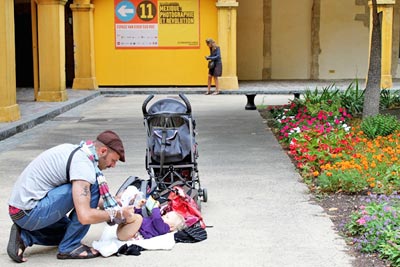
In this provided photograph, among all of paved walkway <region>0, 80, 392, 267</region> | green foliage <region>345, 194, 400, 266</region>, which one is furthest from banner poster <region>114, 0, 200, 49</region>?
green foliage <region>345, 194, 400, 266</region>

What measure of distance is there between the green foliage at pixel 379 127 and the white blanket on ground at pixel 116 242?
5773 mm

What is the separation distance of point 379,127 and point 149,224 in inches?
238

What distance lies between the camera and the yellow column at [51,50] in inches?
728

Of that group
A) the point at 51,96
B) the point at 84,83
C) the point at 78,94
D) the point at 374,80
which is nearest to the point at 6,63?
the point at 51,96

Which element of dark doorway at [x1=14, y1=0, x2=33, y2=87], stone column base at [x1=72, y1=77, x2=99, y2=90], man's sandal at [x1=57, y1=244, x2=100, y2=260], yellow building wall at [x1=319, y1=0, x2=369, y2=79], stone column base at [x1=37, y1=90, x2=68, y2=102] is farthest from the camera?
yellow building wall at [x1=319, y1=0, x2=369, y2=79]

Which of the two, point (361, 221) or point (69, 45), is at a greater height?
point (69, 45)

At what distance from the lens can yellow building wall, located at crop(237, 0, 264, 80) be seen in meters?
28.5

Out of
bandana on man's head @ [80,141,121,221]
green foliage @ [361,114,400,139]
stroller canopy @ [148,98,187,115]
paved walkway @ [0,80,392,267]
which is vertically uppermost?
stroller canopy @ [148,98,187,115]

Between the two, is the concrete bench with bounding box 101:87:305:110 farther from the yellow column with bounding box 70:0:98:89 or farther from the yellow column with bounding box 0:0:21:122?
the yellow column with bounding box 0:0:21:122

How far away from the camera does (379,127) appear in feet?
35.9

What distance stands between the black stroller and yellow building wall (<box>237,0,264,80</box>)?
21.9 meters

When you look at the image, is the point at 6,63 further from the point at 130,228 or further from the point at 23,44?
the point at 23,44

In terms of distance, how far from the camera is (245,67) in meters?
28.7

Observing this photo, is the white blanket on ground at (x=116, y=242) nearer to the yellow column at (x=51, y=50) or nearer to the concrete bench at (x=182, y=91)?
the yellow column at (x=51, y=50)
